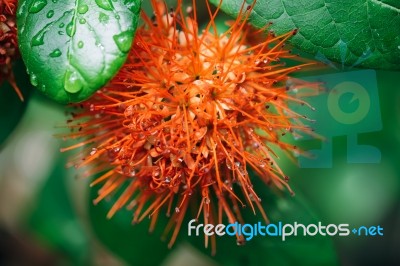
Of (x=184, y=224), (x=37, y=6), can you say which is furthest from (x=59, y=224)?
(x=37, y=6)

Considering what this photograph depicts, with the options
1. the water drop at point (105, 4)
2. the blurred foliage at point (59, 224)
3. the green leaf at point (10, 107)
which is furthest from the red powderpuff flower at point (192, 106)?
the blurred foliage at point (59, 224)

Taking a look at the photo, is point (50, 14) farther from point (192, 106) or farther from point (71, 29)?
point (192, 106)

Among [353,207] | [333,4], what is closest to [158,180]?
[333,4]

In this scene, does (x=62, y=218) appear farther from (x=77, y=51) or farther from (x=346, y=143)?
(x=77, y=51)

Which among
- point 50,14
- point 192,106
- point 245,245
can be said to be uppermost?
point 50,14

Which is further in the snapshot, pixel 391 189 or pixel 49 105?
pixel 391 189

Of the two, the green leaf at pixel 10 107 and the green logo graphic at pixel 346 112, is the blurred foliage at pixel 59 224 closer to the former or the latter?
the green leaf at pixel 10 107

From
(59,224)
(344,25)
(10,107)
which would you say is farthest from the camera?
(59,224)
